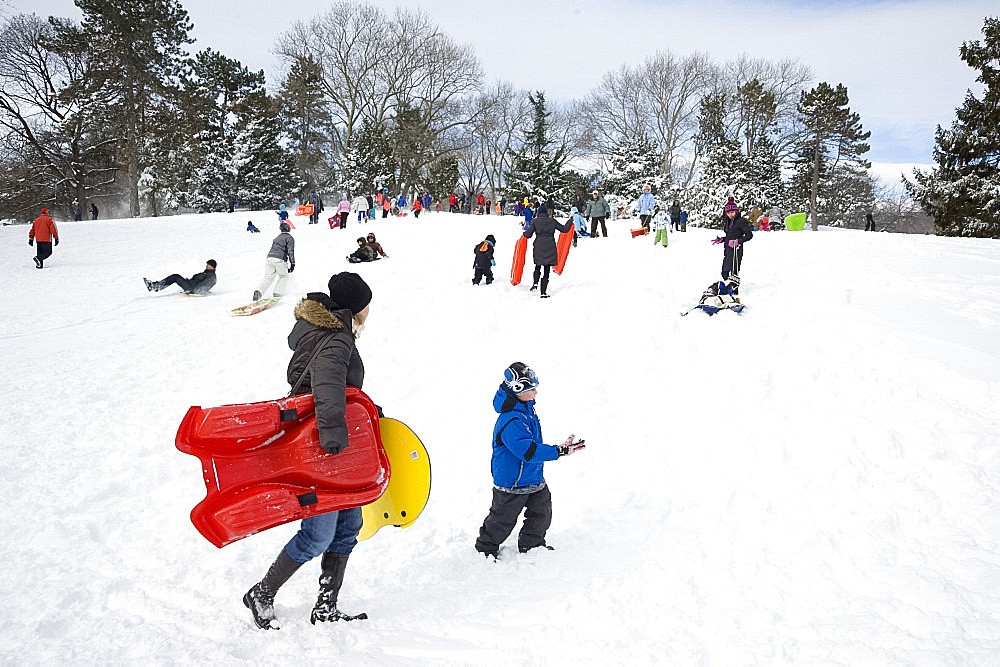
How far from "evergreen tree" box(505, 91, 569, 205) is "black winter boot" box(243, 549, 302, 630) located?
4199cm

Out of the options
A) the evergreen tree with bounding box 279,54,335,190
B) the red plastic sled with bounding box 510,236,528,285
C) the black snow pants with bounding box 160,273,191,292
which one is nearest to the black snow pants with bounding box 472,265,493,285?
the red plastic sled with bounding box 510,236,528,285

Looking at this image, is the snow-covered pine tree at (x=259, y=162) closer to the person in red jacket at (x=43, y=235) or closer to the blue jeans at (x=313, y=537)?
the person in red jacket at (x=43, y=235)

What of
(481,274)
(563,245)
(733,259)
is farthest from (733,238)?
(481,274)

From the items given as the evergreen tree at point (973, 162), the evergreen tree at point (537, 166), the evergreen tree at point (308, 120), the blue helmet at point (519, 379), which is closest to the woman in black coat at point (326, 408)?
the blue helmet at point (519, 379)

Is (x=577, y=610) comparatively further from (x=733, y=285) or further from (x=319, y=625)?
(x=733, y=285)

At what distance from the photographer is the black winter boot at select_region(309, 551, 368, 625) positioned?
3.17 meters

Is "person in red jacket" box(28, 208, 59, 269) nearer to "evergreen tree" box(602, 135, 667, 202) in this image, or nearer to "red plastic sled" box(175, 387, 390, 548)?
"red plastic sled" box(175, 387, 390, 548)

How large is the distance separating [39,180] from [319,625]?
41.0 meters

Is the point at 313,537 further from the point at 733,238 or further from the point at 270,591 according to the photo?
the point at 733,238

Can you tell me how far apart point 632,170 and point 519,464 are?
1783 inches

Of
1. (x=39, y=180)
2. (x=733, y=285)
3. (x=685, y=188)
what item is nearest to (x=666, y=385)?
(x=733, y=285)

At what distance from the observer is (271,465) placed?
2953 millimetres

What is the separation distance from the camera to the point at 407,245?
2030 centimetres

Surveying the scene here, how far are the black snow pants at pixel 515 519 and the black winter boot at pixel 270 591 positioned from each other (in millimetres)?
1413
